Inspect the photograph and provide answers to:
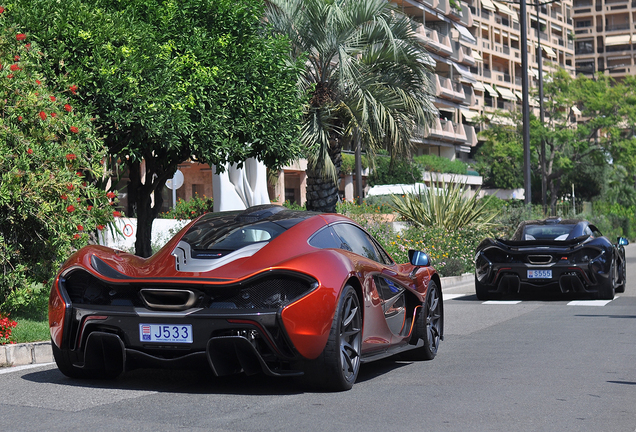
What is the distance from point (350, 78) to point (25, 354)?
44.1ft

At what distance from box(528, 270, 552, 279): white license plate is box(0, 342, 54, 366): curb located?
8.14 meters

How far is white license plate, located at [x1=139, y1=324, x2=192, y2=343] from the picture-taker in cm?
587

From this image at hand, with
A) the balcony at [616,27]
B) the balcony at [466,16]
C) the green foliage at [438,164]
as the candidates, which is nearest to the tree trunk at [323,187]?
the green foliage at [438,164]

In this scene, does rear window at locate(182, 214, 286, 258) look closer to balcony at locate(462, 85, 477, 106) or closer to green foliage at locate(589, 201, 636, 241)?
green foliage at locate(589, 201, 636, 241)

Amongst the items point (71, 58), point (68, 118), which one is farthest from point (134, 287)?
point (71, 58)

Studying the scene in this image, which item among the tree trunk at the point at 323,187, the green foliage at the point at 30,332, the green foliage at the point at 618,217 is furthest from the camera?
the green foliage at the point at 618,217

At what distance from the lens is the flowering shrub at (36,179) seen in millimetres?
8453

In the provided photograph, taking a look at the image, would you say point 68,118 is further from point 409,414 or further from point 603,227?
point 603,227

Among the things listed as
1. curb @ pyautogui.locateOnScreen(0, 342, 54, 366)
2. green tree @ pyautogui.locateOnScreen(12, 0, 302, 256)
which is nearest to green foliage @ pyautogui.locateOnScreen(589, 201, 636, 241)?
green tree @ pyautogui.locateOnScreen(12, 0, 302, 256)

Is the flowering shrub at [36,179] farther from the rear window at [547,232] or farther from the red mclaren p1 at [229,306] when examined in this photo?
the rear window at [547,232]

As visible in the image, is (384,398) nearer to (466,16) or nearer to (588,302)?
(588,302)

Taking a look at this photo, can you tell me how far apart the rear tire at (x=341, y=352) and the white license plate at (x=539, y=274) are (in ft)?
26.7

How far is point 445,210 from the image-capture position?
76.8 feet

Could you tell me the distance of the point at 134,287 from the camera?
6051 mm
